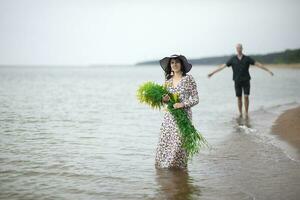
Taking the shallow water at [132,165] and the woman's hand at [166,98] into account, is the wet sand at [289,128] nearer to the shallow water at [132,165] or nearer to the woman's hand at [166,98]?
the shallow water at [132,165]

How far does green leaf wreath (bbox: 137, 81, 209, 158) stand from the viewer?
7.02 m

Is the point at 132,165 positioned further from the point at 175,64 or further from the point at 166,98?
the point at 175,64

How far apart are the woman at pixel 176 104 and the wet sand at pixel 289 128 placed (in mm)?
2780

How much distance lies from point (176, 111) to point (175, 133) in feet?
1.12

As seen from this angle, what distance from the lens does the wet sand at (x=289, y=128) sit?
31.0 feet

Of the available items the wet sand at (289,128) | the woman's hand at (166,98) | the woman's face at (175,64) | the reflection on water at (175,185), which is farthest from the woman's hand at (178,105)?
the wet sand at (289,128)

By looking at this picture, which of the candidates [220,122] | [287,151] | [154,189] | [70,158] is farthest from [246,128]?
[154,189]

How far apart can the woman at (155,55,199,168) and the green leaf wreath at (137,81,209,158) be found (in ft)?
0.22

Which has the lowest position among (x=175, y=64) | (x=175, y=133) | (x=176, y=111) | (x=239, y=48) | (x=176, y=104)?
(x=175, y=133)

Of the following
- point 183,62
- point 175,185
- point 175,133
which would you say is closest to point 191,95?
point 183,62

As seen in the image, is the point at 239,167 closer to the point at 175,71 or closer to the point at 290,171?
the point at 290,171

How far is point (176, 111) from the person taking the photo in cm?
707

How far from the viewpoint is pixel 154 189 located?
6301 mm

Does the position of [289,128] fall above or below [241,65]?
below
